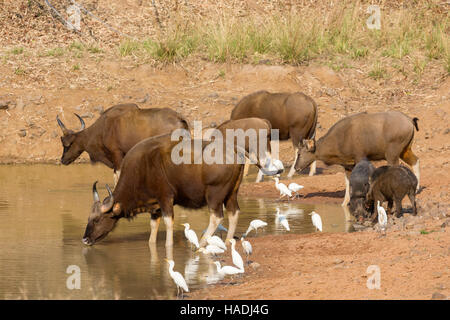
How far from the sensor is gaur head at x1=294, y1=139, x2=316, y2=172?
15.3 m

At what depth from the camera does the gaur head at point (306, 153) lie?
50.2 ft

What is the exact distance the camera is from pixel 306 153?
1541 cm

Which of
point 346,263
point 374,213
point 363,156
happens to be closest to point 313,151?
point 363,156

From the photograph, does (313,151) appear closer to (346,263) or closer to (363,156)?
(363,156)

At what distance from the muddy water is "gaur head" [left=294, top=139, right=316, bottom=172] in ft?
2.81

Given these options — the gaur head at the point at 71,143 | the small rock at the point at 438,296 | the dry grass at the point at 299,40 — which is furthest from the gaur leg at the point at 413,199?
the dry grass at the point at 299,40

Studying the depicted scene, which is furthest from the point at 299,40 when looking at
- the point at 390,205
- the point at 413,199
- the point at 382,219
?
the point at 382,219

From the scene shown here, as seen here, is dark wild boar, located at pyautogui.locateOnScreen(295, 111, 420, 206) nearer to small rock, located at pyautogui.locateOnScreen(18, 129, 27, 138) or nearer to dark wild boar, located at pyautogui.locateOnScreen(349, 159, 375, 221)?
dark wild boar, located at pyautogui.locateOnScreen(349, 159, 375, 221)

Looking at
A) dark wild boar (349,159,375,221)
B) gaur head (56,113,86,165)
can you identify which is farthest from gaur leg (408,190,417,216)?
gaur head (56,113,86,165)

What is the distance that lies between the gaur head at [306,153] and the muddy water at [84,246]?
33.7 inches

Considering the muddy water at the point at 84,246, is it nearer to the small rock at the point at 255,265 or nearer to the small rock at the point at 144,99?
the small rock at the point at 255,265

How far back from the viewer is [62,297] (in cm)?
905

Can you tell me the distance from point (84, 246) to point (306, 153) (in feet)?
16.9

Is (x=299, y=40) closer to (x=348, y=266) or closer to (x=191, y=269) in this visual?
(x=191, y=269)
